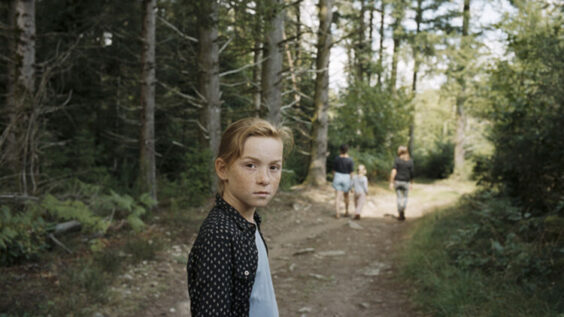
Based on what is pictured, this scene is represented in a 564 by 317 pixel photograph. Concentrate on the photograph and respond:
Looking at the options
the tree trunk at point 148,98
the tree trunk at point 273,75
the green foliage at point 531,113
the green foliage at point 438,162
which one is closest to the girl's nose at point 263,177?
the green foliage at point 531,113

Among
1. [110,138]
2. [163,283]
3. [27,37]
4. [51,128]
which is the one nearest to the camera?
[163,283]

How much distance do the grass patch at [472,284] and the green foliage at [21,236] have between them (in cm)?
515

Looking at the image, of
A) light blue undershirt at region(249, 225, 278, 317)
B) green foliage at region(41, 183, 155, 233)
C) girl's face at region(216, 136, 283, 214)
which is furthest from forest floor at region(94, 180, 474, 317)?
girl's face at region(216, 136, 283, 214)

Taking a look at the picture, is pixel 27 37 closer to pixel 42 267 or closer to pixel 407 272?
pixel 42 267

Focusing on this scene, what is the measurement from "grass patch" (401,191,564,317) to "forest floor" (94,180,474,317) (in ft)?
1.08

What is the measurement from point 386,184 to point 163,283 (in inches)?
573

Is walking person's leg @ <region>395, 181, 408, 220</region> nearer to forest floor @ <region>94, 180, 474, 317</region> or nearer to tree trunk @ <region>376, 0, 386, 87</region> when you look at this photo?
forest floor @ <region>94, 180, 474, 317</region>

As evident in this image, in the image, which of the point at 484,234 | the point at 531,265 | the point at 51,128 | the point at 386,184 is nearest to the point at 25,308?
the point at 531,265

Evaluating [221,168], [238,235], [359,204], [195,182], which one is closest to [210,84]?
[195,182]

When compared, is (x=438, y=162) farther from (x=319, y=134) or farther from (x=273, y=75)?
(x=273, y=75)

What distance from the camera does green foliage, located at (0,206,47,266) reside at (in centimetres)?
477

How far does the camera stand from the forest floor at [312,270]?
5.04 metres

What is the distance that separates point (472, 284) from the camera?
4820 millimetres

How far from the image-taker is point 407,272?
6.08 m
